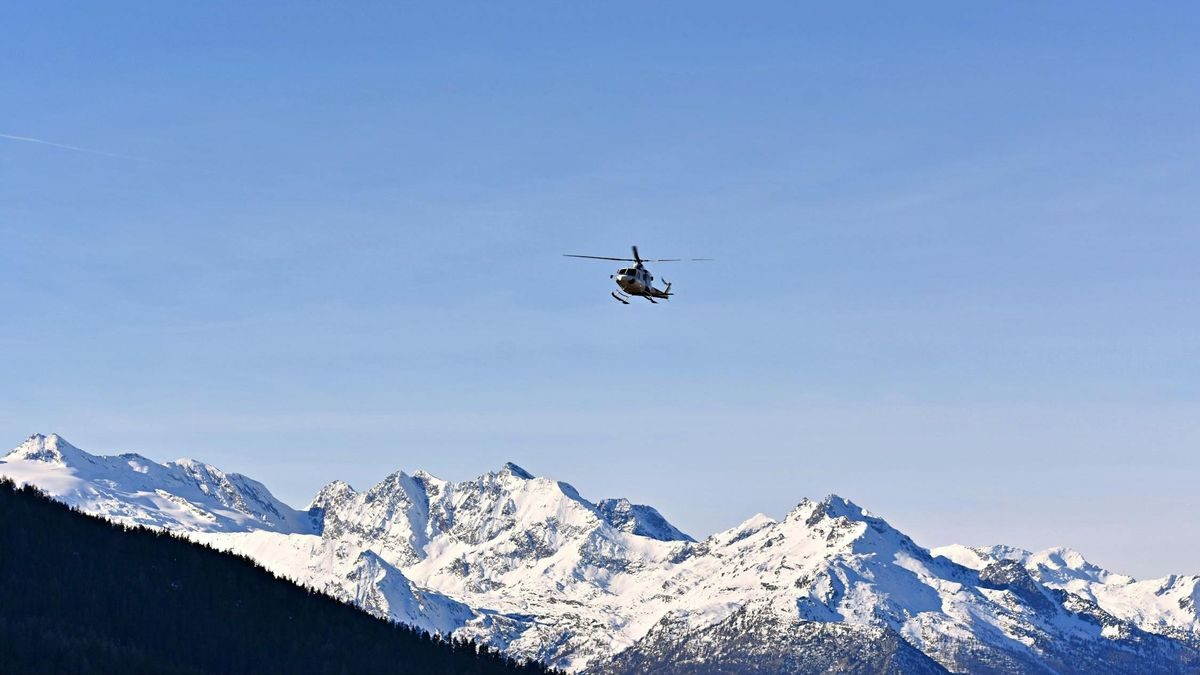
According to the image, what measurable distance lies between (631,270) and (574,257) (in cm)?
2633

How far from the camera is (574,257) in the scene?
174m

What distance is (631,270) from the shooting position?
656ft

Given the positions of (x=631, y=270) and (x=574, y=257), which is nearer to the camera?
(x=574, y=257)
